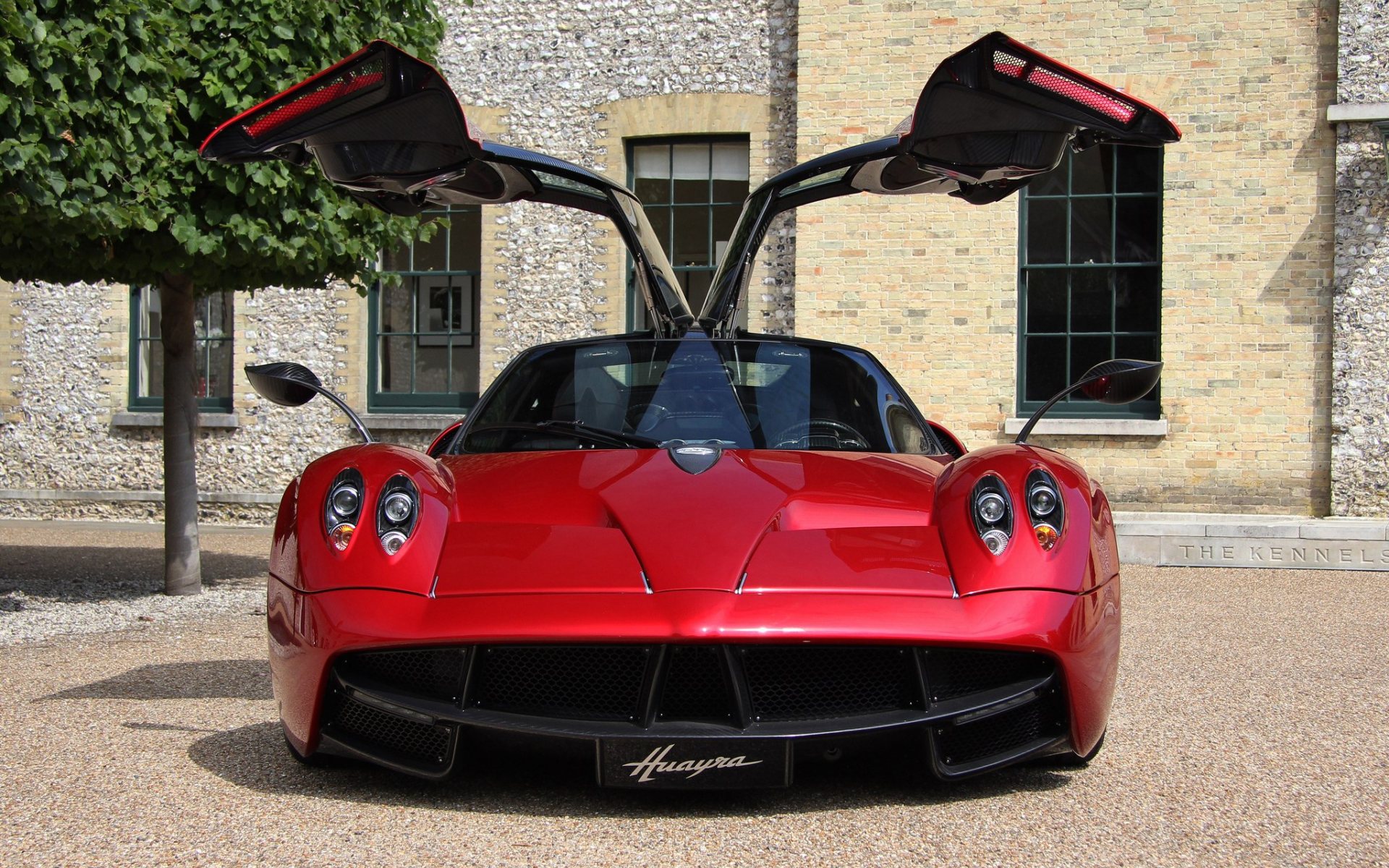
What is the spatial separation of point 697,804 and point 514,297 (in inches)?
399

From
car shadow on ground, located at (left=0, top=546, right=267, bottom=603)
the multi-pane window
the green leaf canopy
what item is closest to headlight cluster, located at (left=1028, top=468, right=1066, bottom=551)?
the green leaf canopy

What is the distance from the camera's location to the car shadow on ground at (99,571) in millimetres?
8211

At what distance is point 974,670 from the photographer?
9.75 ft

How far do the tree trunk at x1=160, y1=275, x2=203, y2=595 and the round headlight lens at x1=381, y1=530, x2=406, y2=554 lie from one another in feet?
17.1

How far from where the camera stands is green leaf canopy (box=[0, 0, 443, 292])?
5789 millimetres

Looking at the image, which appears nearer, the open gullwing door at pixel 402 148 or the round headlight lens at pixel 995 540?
the round headlight lens at pixel 995 540

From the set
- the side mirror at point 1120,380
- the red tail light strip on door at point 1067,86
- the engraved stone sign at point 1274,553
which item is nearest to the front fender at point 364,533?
the side mirror at point 1120,380

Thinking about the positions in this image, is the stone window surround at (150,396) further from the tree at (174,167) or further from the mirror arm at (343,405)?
the mirror arm at (343,405)

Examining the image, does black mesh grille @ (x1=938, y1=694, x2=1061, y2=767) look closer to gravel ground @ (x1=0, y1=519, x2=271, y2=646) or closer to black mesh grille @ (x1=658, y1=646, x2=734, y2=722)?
black mesh grille @ (x1=658, y1=646, x2=734, y2=722)

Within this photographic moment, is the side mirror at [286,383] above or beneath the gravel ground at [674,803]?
above

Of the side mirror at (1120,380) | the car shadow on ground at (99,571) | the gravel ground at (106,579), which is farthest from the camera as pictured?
the car shadow on ground at (99,571)

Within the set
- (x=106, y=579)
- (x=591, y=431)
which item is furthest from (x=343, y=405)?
(x=106, y=579)

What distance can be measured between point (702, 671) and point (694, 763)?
0.64 ft

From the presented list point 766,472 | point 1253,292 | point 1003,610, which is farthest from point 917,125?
point 1253,292
